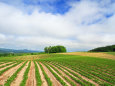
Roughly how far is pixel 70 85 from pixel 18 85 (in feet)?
18.2

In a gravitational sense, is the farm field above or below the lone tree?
below

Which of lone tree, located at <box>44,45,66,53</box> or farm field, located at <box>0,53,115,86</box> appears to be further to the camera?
lone tree, located at <box>44,45,66,53</box>

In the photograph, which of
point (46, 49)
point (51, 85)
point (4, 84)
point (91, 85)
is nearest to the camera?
point (4, 84)

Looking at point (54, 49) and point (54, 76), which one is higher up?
point (54, 49)

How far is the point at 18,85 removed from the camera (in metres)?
7.11

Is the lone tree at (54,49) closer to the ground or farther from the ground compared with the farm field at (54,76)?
farther from the ground

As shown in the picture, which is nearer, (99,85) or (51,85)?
(51,85)

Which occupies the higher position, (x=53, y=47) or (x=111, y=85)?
(x=53, y=47)

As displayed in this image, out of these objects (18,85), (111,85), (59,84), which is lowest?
(111,85)

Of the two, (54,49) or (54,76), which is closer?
(54,76)

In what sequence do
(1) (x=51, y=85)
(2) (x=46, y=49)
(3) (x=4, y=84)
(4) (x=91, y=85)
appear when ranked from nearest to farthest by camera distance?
(3) (x=4, y=84)
(1) (x=51, y=85)
(4) (x=91, y=85)
(2) (x=46, y=49)

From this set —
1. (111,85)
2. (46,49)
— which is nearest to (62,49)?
(46,49)

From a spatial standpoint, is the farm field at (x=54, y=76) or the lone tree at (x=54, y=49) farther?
the lone tree at (x=54, y=49)

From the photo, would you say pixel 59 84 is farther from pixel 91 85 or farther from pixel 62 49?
pixel 62 49
